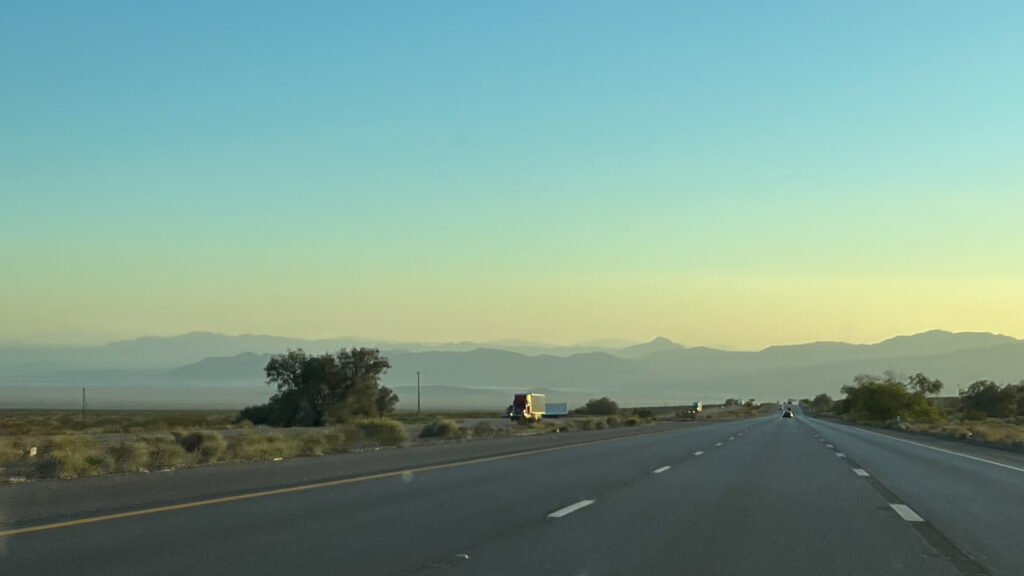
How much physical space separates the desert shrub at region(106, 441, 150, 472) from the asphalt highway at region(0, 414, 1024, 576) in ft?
13.8

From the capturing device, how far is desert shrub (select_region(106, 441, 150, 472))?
21.8 meters

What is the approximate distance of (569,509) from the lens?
1332 cm

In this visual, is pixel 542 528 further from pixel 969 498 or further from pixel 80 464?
pixel 80 464

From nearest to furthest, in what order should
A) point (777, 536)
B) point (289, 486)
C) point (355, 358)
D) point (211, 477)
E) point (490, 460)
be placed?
point (777, 536)
point (289, 486)
point (211, 477)
point (490, 460)
point (355, 358)

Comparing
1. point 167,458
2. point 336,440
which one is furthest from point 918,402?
point 167,458

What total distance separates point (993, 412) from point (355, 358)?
383 feet

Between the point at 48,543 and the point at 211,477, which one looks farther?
the point at 211,477

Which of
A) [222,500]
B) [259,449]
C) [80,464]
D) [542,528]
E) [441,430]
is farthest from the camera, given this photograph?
[441,430]

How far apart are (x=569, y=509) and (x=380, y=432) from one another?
28875 millimetres

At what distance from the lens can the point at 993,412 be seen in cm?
15625

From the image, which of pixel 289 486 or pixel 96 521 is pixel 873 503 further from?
pixel 96 521

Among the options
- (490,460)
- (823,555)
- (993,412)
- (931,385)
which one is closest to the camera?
(823,555)

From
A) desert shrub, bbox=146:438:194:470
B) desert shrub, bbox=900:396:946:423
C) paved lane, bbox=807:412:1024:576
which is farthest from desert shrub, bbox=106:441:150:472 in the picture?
desert shrub, bbox=900:396:946:423

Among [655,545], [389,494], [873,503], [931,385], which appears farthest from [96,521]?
[931,385]
